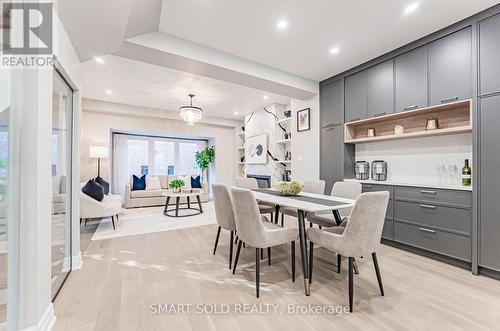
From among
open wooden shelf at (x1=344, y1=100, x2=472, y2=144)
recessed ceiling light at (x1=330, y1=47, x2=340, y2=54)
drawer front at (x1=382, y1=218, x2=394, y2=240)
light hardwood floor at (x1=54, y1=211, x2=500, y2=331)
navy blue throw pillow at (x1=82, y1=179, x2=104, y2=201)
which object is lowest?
light hardwood floor at (x1=54, y1=211, x2=500, y2=331)

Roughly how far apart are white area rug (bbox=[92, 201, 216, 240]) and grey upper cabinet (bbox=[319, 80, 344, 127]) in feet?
9.56

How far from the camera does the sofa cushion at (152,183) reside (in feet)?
20.6

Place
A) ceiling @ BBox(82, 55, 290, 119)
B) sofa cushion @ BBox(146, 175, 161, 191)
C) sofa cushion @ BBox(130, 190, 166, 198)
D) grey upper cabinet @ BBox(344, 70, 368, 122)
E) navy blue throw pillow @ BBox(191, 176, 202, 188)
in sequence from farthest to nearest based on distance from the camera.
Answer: navy blue throw pillow @ BBox(191, 176, 202, 188), sofa cushion @ BBox(146, 175, 161, 191), sofa cushion @ BBox(130, 190, 166, 198), ceiling @ BBox(82, 55, 290, 119), grey upper cabinet @ BBox(344, 70, 368, 122)

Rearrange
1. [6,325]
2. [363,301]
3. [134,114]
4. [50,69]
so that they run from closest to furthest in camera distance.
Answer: [6,325] < [50,69] < [363,301] < [134,114]

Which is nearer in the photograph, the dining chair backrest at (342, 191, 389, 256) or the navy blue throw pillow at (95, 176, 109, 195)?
the dining chair backrest at (342, 191, 389, 256)

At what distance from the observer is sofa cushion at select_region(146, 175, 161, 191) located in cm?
628

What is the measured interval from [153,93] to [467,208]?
5532 millimetres

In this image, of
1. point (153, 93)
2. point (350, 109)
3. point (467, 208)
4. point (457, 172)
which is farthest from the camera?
point (153, 93)

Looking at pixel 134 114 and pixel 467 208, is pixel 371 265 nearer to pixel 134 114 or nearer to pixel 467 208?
pixel 467 208

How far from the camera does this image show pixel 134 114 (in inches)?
235

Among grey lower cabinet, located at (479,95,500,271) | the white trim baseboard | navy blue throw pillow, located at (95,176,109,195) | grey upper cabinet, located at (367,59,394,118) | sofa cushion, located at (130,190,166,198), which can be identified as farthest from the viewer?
sofa cushion, located at (130,190,166,198)

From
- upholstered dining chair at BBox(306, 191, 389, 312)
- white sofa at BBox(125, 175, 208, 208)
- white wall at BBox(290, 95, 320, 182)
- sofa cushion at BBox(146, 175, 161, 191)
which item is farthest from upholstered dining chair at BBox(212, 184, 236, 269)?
sofa cushion at BBox(146, 175, 161, 191)

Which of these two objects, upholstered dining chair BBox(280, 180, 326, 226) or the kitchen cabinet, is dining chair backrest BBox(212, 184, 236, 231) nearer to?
upholstered dining chair BBox(280, 180, 326, 226)

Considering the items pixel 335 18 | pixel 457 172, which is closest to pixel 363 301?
pixel 457 172
